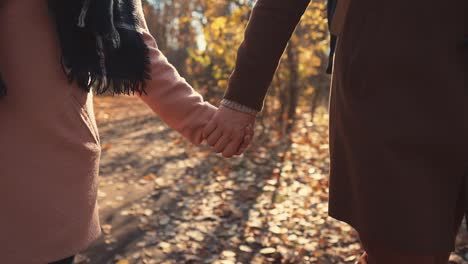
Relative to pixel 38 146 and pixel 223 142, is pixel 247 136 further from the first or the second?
pixel 38 146

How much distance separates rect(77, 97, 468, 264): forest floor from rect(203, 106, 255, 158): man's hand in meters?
1.76

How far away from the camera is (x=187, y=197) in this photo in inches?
180

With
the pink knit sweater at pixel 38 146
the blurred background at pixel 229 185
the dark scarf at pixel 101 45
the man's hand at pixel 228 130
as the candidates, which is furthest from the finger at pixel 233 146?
the blurred background at pixel 229 185

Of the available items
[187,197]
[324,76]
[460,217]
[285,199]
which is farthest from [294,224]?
[324,76]

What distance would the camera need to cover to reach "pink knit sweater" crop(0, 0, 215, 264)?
1.26 metres

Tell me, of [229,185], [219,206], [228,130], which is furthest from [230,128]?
[229,185]

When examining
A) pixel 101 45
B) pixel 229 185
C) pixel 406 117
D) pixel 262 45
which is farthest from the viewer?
pixel 229 185

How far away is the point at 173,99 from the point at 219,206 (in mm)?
2694

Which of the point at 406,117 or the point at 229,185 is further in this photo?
the point at 229,185

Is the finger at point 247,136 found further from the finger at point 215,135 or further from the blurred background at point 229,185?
the blurred background at point 229,185

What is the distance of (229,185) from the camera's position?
486 centimetres

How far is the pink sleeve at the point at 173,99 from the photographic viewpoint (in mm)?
1685

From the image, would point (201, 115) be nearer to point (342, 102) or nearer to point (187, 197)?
point (342, 102)

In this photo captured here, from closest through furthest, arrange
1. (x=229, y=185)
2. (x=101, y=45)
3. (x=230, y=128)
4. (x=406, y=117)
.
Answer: (x=406, y=117), (x=101, y=45), (x=230, y=128), (x=229, y=185)
